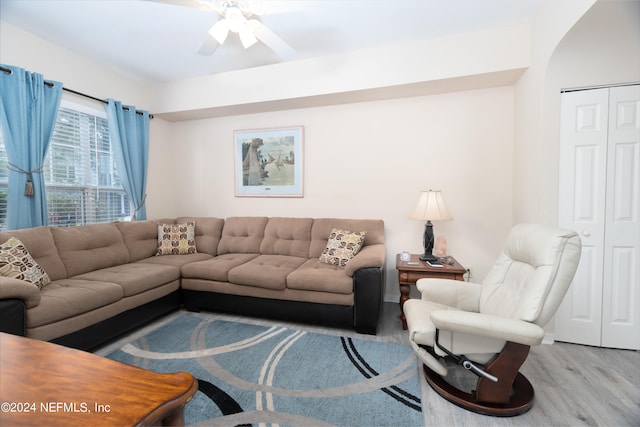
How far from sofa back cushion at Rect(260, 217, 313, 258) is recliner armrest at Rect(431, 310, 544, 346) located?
1927 mm

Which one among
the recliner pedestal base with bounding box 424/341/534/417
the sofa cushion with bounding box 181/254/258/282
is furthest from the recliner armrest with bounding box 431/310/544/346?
the sofa cushion with bounding box 181/254/258/282

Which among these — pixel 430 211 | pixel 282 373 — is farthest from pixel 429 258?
pixel 282 373

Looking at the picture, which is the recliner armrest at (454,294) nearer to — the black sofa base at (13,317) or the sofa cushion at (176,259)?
the sofa cushion at (176,259)

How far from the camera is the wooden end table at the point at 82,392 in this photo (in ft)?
2.27

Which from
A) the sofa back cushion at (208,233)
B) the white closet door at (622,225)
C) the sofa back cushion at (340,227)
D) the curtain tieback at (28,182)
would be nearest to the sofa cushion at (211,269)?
the sofa back cushion at (208,233)

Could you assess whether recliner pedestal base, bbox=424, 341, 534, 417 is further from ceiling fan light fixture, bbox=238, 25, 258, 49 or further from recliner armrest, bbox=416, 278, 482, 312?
ceiling fan light fixture, bbox=238, 25, 258, 49

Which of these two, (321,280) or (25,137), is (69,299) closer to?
(25,137)

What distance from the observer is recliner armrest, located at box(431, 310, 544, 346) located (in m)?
1.41

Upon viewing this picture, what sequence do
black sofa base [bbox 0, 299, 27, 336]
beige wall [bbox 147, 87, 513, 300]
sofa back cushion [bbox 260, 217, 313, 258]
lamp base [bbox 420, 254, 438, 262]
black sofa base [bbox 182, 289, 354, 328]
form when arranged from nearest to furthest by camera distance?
black sofa base [bbox 0, 299, 27, 336] < black sofa base [bbox 182, 289, 354, 328] < lamp base [bbox 420, 254, 438, 262] < beige wall [bbox 147, 87, 513, 300] < sofa back cushion [bbox 260, 217, 313, 258]

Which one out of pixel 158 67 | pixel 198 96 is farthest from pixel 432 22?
pixel 158 67

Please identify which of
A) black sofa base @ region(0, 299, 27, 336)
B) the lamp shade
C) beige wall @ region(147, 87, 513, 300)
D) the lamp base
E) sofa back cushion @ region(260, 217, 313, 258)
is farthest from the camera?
sofa back cushion @ region(260, 217, 313, 258)

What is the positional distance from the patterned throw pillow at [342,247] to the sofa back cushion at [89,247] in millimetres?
2188

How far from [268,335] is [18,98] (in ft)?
9.84

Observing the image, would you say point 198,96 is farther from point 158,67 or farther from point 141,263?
point 141,263
